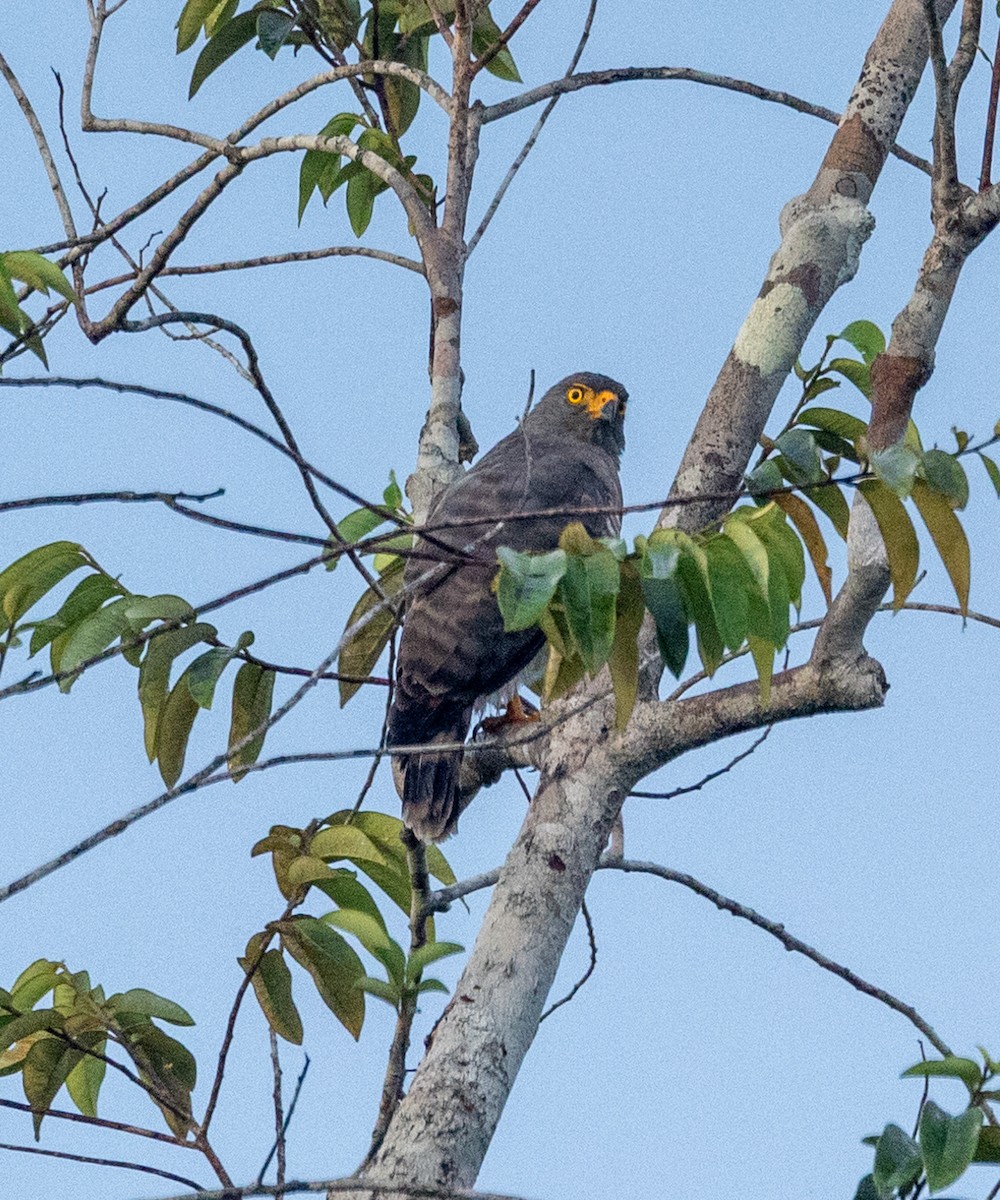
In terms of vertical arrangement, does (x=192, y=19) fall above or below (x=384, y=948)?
above

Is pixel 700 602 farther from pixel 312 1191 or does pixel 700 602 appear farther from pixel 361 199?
pixel 361 199

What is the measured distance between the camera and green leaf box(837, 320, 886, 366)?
3092mm

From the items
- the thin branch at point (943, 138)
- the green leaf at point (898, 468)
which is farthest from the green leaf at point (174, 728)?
the thin branch at point (943, 138)

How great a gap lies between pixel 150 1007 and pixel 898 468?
1.67 metres

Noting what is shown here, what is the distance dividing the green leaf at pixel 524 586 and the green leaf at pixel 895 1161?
3.20 ft

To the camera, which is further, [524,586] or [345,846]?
[345,846]

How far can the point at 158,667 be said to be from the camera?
314 centimetres

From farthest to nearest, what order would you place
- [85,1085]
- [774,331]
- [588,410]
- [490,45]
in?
[588,410] < [490,45] < [774,331] < [85,1085]

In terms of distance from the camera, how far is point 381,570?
4.08m

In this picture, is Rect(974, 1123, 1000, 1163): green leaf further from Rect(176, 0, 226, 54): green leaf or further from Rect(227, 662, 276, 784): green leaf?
Rect(176, 0, 226, 54): green leaf

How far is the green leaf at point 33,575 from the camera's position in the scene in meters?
3.15

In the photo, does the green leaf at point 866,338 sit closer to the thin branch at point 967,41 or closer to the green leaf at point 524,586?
the thin branch at point 967,41

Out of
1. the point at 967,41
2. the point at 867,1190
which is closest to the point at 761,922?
the point at 867,1190

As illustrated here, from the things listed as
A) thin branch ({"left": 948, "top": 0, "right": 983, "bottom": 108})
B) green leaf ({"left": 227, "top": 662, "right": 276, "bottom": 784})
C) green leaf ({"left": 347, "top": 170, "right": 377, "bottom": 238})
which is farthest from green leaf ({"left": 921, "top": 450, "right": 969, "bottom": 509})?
green leaf ({"left": 347, "top": 170, "right": 377, "bottom": 238})
